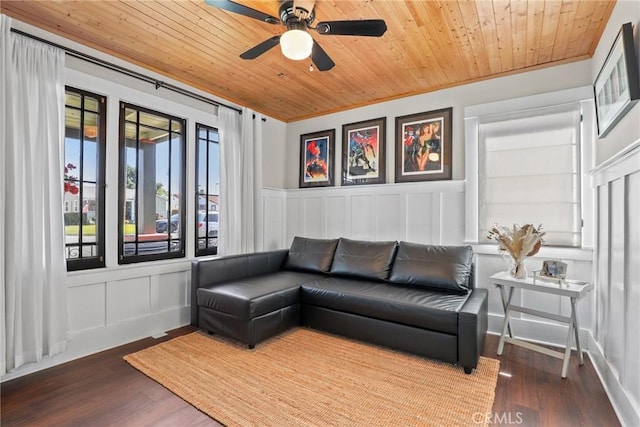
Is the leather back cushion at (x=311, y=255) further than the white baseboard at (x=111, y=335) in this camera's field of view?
Yes

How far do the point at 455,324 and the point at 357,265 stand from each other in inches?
50.4

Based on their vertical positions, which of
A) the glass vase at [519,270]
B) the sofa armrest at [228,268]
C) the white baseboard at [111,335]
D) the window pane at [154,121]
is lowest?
the white baseboard at [111,335]

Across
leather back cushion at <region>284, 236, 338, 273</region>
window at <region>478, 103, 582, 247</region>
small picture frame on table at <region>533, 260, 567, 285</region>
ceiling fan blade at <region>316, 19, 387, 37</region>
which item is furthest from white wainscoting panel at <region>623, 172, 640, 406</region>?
leather back cushion at <region>284, 236, 338, 273</region>

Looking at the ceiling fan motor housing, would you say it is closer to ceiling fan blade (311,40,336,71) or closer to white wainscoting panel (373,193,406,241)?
ceiling fan blade (311,40,336,71)

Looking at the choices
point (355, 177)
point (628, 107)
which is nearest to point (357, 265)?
point (355, 177)

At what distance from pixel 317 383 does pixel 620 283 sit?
2079 millimetres

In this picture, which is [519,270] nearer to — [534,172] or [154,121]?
[534,172]

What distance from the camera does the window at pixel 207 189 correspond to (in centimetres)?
362

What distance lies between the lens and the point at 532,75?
120 inches

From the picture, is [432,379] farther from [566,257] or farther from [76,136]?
[76,136]

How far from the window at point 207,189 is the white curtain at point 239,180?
0.43 ft

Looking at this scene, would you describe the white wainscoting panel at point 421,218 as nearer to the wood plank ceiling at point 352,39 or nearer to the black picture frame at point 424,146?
the black picture frame at point 424,146

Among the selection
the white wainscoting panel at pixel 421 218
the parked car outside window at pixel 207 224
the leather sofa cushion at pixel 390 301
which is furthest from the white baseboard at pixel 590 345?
the parked car outside window at pixel 207 224

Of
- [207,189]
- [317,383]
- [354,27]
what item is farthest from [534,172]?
[207,189]
